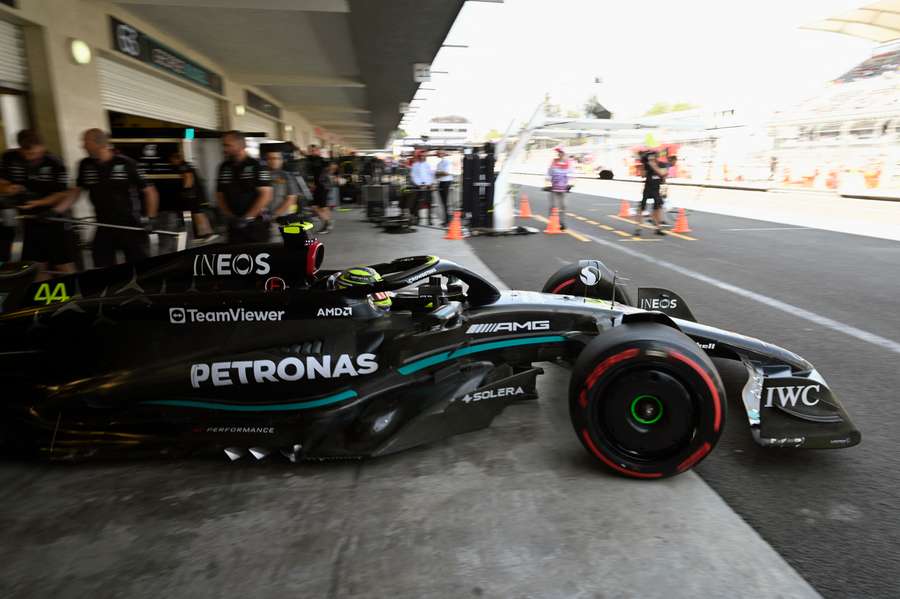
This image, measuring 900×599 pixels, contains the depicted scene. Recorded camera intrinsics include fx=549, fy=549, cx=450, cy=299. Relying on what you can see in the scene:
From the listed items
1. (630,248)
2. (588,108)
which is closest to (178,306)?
(630,248)

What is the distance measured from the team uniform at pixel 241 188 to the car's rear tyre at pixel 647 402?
386 cm

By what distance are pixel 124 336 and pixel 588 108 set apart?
59.9 ft

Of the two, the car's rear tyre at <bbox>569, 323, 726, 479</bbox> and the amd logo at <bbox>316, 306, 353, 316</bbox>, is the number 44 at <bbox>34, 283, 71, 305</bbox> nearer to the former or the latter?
the amd logo at <bbox>316, 306, 353, 316</bbox>

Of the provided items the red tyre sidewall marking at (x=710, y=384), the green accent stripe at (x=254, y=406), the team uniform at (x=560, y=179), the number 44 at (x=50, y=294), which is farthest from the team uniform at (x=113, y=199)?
the team uniform at (x=560, y=179)

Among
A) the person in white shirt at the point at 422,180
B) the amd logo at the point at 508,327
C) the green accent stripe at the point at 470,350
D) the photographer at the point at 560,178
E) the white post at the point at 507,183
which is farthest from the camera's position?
the person in white shirt at the point at 422,180

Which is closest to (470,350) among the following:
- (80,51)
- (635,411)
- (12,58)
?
(635,411)

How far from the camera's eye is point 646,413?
2.52m

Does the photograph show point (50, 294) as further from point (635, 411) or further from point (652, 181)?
point (652, 181)

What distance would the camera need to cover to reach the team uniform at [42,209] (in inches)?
207

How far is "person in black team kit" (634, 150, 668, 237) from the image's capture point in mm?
10914

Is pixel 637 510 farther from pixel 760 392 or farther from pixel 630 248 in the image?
pixel 630 248

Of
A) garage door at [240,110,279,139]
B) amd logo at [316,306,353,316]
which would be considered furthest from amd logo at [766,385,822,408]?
garage door at [240,110,279,139]

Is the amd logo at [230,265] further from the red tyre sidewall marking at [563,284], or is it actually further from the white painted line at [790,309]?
the white painted line at [790,309]

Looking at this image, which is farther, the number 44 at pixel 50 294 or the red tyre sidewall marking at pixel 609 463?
the number 44 at pixel 50 294
